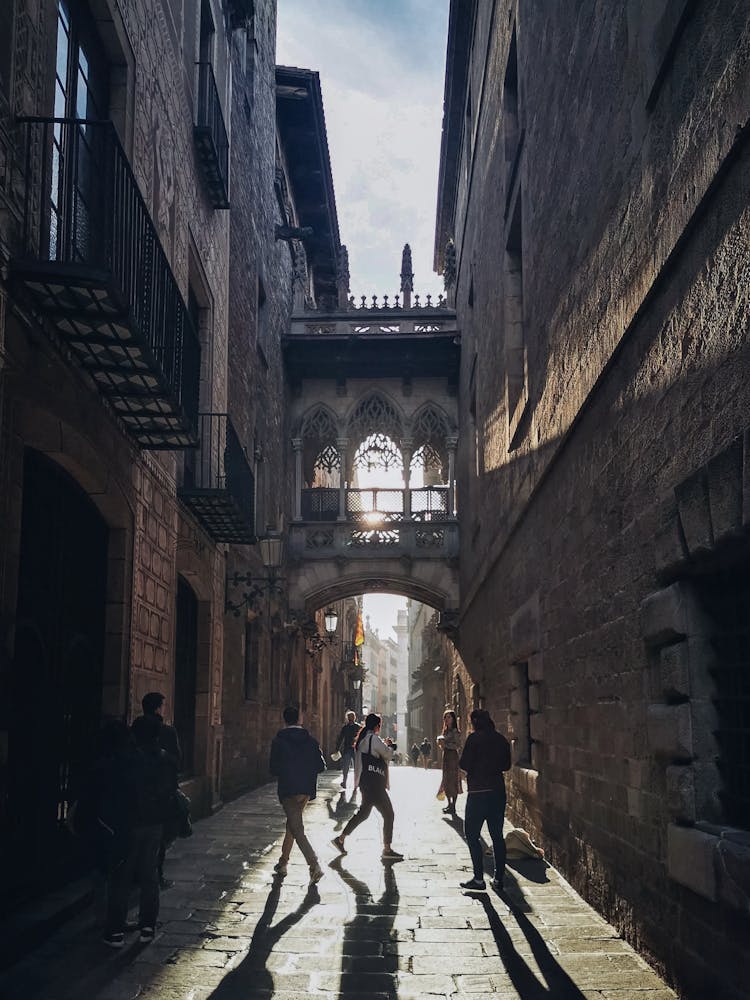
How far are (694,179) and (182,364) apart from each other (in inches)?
219

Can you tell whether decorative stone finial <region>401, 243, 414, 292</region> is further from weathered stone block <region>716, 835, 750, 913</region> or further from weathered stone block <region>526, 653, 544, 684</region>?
weathered stone block <region>716, 835, 750, 913</region>

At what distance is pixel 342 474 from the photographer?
24.3 meters

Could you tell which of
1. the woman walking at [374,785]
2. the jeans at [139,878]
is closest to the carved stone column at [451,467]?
the woman walking at [374,785]

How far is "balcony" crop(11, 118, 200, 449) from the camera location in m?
6.03

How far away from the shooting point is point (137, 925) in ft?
21.5

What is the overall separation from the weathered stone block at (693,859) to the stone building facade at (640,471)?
19 millimetres

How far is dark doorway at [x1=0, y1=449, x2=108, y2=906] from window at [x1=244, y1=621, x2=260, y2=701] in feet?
31.6

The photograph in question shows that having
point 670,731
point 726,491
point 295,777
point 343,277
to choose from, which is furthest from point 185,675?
point 343,277

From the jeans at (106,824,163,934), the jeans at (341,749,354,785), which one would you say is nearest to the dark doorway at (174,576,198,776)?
the jeans at (341,749,354,785)

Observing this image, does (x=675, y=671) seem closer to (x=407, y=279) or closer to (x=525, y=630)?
(x=525, y=630)

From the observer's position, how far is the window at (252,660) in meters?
18.5

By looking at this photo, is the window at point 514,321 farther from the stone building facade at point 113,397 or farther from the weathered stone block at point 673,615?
the weathered stone block at point 673,615

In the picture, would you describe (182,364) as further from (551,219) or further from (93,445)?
(551,219)

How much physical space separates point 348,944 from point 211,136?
9.12 meters
